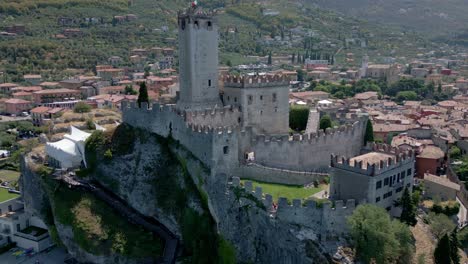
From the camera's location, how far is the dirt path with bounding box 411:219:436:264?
31.8 m

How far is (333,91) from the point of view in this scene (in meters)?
112

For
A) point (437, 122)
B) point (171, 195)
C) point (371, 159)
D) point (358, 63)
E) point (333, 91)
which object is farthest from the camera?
point (358, 63)

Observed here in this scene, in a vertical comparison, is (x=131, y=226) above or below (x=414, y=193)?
below

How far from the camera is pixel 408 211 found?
3300 centimetres

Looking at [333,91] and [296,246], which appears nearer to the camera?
[296,246]

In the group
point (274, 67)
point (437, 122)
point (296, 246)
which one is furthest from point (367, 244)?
point (274, 67)

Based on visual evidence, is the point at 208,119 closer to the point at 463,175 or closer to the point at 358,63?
the point at 463,175

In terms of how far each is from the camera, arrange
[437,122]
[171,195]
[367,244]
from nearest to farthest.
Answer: [367,244] → [171,195] → [437,122]

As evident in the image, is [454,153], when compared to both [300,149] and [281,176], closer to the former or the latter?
[300,149]

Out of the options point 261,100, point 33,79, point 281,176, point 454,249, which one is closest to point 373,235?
point 454,249

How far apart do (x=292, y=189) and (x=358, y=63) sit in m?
149

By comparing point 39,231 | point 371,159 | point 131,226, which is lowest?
point 39,231

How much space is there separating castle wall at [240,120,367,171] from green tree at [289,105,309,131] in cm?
974

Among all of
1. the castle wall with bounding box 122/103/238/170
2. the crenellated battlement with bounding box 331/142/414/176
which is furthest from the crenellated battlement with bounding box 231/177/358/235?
the castle wall with bounding box 122/103/238/170
